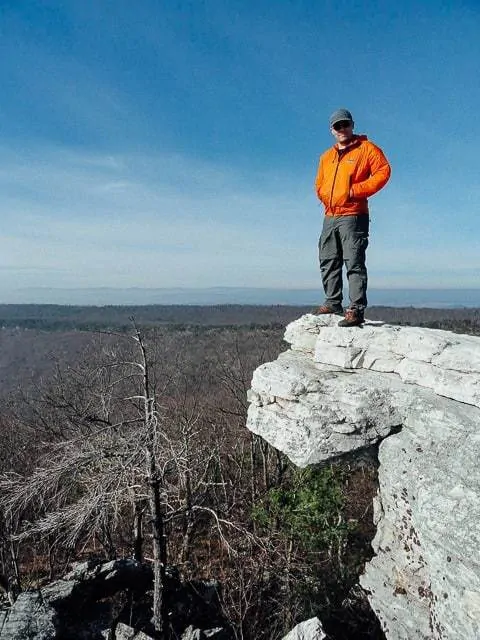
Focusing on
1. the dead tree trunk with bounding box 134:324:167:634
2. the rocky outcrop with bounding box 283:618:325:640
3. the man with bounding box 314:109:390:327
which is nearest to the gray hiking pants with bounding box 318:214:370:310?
the man with bounding box 314:109:390:327

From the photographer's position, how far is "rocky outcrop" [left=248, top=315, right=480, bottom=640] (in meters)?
5.88

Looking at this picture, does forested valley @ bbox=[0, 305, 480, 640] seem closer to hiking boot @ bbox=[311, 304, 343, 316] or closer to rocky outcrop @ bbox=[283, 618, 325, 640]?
rocky outcrop @ bbox=[283, 618, 325, 640]

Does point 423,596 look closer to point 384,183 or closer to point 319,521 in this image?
point 319,521

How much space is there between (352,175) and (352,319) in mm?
2377

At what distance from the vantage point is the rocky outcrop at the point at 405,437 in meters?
5.88

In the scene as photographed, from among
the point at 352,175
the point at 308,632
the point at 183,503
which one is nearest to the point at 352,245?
the point at 352,175

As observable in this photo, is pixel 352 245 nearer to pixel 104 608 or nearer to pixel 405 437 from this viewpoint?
pixel 405 437

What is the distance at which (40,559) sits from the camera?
1697cm

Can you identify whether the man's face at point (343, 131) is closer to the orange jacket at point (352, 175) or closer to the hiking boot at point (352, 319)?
the orange jacket at point (352, 175)

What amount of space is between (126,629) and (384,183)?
9.02 m

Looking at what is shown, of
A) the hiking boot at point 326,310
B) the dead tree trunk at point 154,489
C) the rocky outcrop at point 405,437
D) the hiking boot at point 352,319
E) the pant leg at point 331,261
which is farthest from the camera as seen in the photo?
the hiking boot at point 326,310

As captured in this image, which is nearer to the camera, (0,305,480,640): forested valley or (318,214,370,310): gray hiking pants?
(0,305,480,640): forested valley

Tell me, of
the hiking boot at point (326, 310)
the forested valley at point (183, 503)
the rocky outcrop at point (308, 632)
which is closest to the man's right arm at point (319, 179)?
the hiking boot at point (326, 310)

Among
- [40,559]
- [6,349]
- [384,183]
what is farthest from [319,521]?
[6,349]
